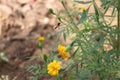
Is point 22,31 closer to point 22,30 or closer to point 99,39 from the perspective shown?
point 22,30

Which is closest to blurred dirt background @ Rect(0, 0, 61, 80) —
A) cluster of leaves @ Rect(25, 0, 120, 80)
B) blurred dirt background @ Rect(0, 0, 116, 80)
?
blurred dirt background @ Rect(0, 0, 116, 80)

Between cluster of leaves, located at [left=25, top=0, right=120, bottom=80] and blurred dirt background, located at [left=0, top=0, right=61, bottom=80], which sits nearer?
cluster of leaves, located at [left=25, top=0, right=120, bottom=80]

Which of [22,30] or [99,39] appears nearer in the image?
[99,39]

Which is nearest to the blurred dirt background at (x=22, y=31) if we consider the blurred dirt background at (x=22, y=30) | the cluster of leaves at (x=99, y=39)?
A: the blurred dirt background at (x=22, y=30)

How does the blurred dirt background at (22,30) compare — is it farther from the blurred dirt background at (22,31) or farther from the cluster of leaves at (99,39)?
the cluster of leaves at (99,39)

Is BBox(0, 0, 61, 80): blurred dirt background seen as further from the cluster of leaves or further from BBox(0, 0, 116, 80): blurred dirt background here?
the cluster of leaves

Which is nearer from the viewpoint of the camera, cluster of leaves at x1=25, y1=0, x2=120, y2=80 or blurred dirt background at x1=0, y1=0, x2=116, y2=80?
cluster of leaves at x1=25, y1=0, x2=120, y2=80

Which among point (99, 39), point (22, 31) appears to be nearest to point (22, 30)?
point (22, 31)

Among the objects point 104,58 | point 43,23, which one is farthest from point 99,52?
point 43,23
